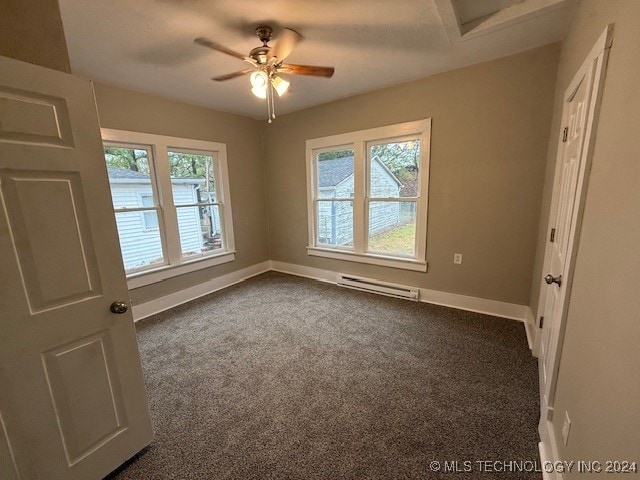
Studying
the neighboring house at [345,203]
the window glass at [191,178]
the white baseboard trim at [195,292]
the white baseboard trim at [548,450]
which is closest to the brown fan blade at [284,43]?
the neighboring house at [345,203]

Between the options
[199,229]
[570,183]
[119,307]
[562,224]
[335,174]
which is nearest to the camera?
[119,307]

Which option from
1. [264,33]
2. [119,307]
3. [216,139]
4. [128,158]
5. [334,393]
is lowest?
[334,393]

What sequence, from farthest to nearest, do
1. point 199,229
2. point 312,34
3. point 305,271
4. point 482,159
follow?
point 305,271 → point 199,229 → point 482,159 → point 312,34

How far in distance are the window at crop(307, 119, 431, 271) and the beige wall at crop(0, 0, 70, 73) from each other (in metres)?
2.91

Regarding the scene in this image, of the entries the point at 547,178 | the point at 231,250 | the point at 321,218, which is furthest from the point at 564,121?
the point at 231,250

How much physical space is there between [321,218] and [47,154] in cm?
336

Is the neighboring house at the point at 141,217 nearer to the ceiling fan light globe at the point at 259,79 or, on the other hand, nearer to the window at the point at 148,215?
the window at the point at 148,215

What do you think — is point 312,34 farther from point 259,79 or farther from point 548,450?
point 548,450

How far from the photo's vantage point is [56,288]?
1137 millimetres

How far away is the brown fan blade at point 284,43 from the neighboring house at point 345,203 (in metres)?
1.77

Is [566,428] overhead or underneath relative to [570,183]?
underneath

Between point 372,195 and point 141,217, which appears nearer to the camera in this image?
point 141,217

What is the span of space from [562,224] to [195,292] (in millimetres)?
3970

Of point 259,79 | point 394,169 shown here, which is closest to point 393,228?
point 394,169
